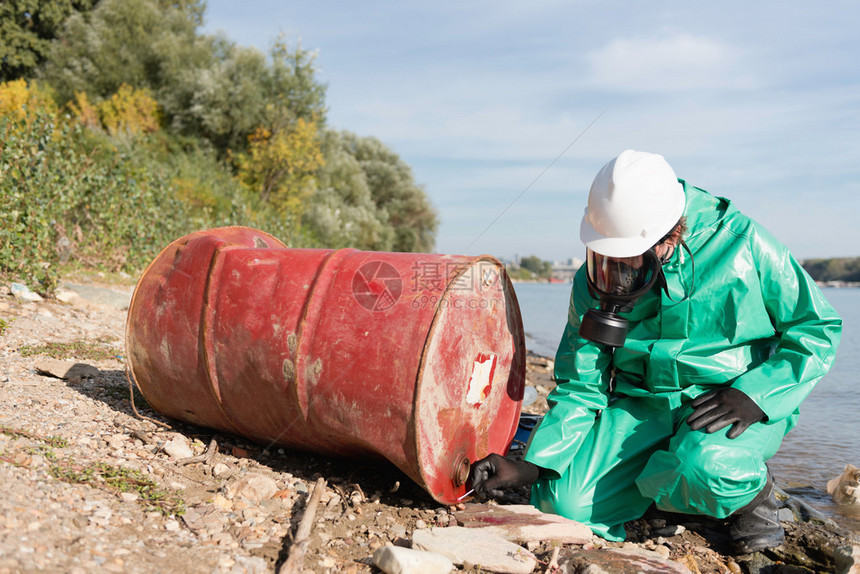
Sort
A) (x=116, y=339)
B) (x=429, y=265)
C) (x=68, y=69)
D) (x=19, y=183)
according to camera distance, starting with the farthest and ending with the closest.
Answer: (x=68, y=69)
(x=19, y=183)
(x=116, y=339)
(x=429, y=265)

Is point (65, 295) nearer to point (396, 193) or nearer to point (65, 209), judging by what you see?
point (65, 209)

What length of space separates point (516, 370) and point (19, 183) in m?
4.90

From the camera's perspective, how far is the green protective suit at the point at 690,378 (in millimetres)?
2357

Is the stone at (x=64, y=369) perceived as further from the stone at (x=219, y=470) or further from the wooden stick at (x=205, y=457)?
the stone at (x=219, y=470)

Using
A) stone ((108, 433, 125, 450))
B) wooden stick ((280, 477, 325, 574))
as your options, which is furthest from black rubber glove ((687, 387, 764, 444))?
stone ((108, 433, 125, 450))

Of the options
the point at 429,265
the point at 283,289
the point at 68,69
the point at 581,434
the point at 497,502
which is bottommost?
the point at 497,502

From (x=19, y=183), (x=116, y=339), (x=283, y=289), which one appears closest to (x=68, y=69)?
(x=19, y=183)

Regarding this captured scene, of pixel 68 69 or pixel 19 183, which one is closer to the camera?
pixel 19 183

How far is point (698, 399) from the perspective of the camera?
2.42 metres

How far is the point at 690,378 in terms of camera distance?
251 cm

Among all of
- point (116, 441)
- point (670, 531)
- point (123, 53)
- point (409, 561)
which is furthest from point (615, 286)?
point (123, 53)

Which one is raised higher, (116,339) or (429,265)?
(429,265)

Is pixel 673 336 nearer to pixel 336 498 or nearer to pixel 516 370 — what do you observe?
pixel 516 370

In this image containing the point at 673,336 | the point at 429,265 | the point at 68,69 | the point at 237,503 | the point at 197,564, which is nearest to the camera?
the point at 197,564
